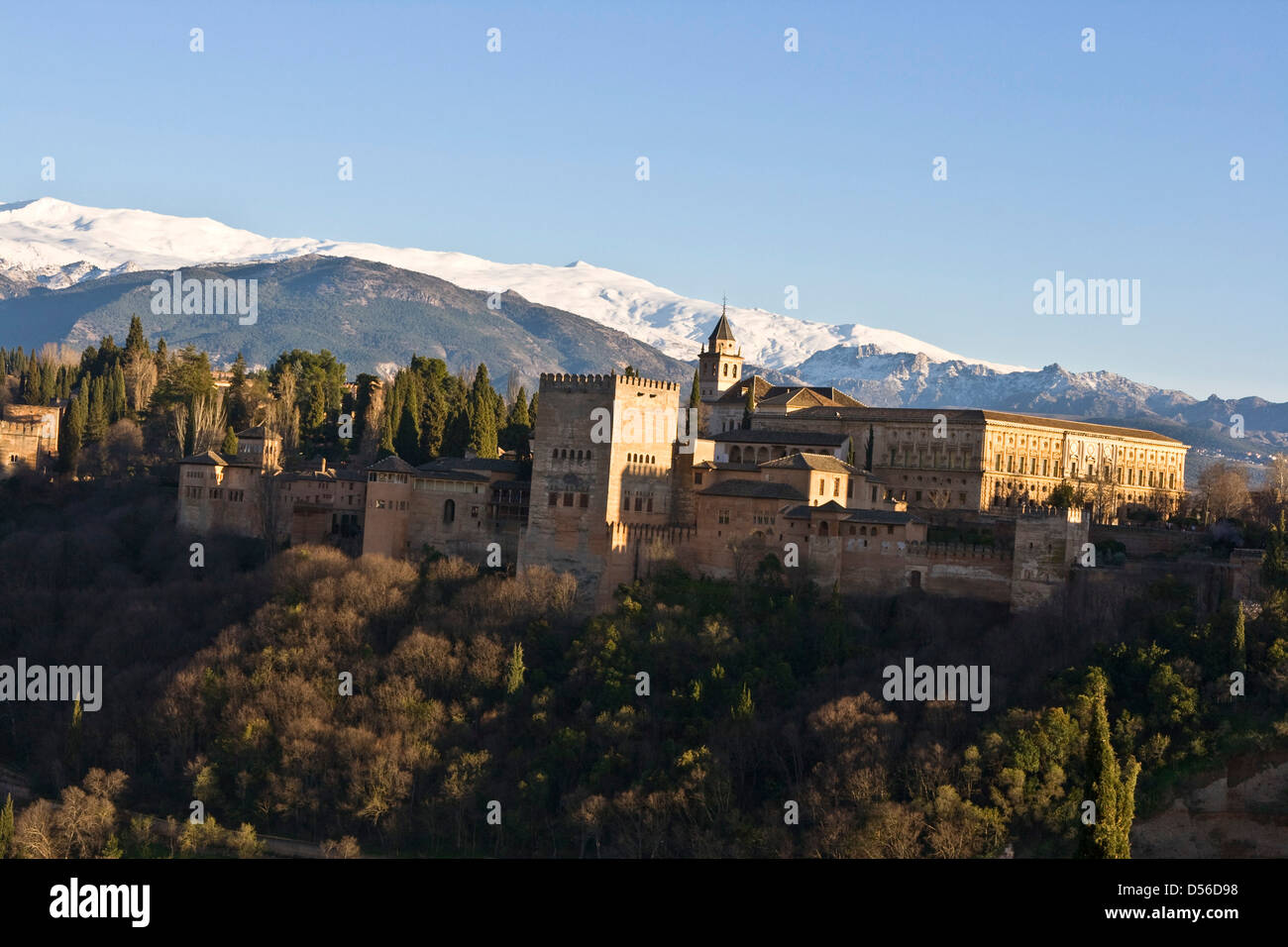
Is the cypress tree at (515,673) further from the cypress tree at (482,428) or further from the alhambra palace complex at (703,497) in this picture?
the cypress tree at (482,428)

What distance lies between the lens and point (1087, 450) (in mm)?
70375

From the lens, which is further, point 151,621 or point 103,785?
point 151,621

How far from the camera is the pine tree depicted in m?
32.0

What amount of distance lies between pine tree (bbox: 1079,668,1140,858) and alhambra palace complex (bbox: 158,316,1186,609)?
42.9ft

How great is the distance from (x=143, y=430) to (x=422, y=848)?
1367 inches

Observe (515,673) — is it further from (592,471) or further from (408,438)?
(408,438)

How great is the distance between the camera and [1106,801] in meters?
33.0

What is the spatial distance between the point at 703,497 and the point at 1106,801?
21383 mm

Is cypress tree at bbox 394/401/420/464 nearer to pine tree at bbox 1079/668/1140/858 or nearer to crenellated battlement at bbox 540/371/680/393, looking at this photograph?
crenellated battlement at bbox 540/371/680/393

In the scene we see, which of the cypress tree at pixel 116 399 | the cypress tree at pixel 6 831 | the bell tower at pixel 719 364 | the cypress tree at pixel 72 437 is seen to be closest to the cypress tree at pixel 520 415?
the bell tower at pixel 719 364

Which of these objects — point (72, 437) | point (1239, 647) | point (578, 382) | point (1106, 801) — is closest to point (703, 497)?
point (578, 382)

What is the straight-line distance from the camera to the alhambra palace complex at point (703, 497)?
49125 mm
